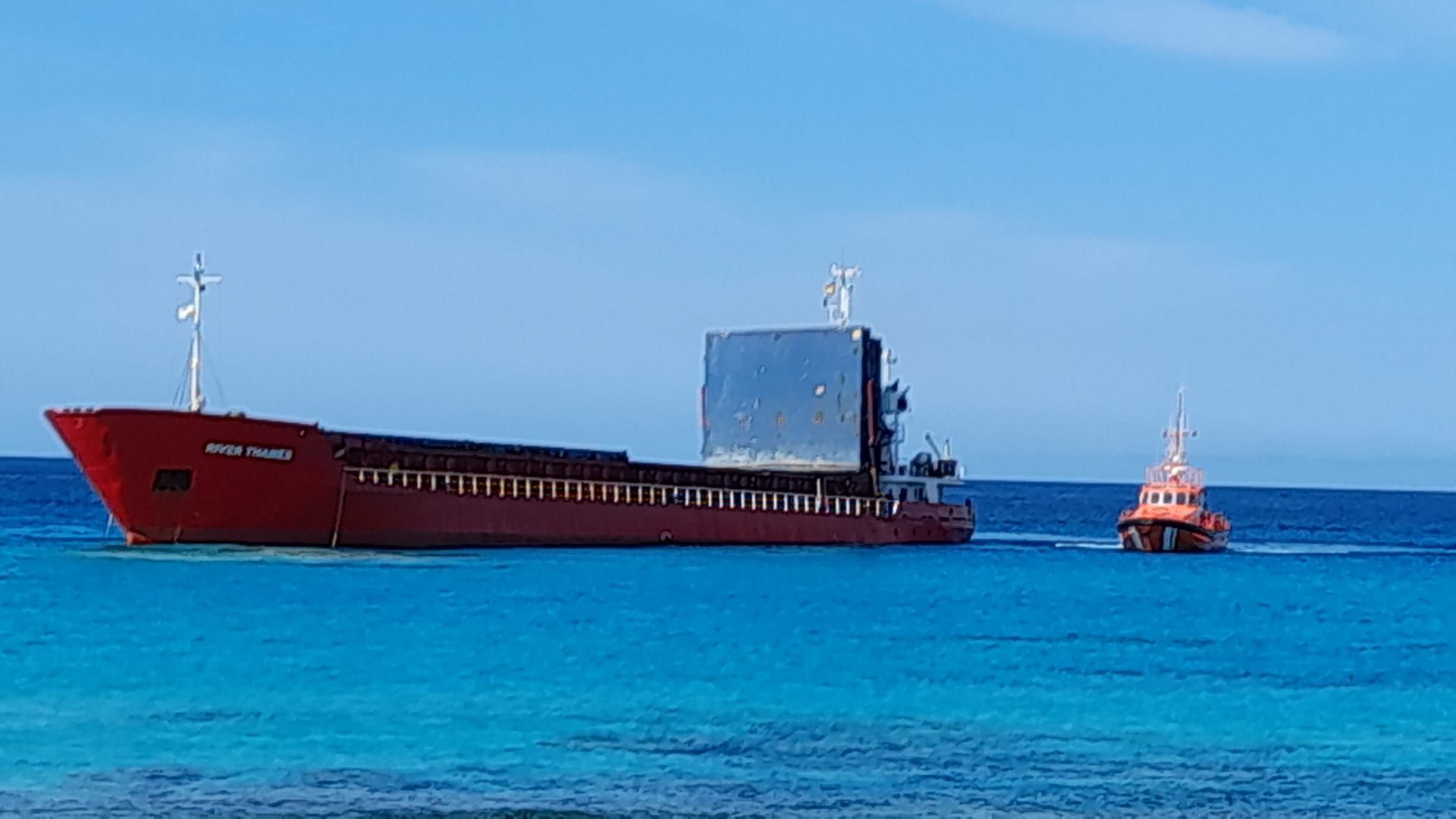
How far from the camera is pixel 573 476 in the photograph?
170 ft

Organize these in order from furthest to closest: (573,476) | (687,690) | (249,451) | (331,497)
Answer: (573,476), (331,497), (249,451), (687,690)

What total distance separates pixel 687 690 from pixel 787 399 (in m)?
36.5

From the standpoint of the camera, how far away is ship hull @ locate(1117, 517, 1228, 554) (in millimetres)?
60750

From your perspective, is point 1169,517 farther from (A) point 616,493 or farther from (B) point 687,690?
(B) point 687,690

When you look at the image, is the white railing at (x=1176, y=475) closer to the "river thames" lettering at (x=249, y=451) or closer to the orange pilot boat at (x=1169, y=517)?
the orange pilot boat at (x=1169, y=517)

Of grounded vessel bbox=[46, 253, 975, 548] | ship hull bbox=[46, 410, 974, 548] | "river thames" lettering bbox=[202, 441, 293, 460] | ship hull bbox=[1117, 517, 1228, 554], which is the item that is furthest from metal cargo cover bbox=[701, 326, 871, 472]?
"river thames" lettering bbox=[202, 441, 293, 460]

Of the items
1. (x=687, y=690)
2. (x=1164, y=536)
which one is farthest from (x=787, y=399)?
(x=687, y=690)

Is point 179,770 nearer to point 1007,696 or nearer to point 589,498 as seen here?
point 1007,696

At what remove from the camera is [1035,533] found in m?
92.9

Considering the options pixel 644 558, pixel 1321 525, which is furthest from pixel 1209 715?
→ pixel 1321 525

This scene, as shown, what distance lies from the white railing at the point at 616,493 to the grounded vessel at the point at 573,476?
57 mm

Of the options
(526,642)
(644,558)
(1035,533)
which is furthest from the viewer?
(1035,533)

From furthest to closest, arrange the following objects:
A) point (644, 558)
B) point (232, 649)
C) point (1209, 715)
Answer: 1. point (644, 558)
2. point (232, 649)
3. point (1209, 715)

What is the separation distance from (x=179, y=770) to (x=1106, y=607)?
27.5m
